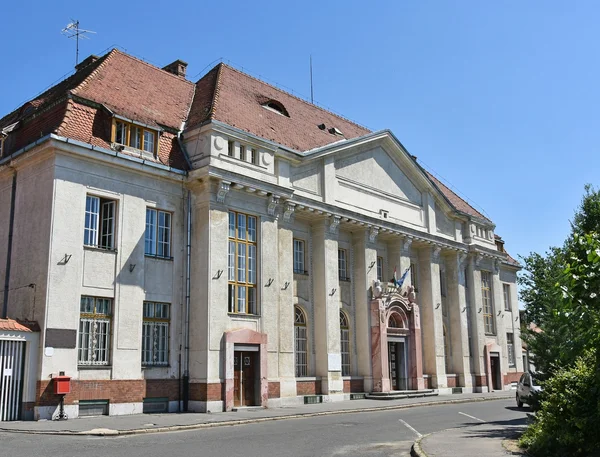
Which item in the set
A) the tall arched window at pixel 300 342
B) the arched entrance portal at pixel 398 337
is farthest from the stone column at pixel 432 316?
the tall arched window at pixel 300 342

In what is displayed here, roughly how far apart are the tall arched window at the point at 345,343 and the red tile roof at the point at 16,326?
51.9 feet

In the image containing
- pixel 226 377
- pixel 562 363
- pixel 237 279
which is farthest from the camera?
pixel 237 279

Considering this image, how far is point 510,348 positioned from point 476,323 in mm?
6560

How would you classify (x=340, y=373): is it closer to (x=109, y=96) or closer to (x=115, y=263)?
(x=115, y=263)

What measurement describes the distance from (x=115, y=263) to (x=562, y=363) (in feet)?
49.1

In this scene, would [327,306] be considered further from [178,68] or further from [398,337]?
[178,68]

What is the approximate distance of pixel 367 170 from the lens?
34.9 metres

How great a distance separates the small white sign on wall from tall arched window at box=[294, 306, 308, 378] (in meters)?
1.15

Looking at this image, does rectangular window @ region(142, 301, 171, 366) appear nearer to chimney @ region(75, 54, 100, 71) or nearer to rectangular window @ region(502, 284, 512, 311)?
chimney @ region(75, 54, 100, 71)

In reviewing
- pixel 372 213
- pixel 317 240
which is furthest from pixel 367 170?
pixel 317 240

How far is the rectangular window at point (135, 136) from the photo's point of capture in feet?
80.9

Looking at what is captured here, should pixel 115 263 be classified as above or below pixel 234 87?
below

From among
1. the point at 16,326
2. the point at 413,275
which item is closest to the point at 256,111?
the point at 413,275

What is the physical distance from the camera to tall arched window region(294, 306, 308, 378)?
29969 mm
